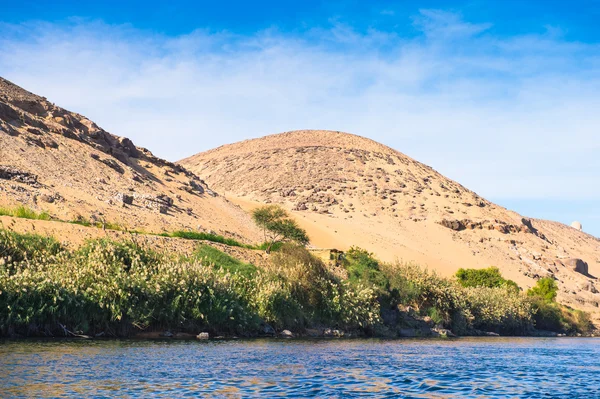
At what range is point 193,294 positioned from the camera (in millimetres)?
33906

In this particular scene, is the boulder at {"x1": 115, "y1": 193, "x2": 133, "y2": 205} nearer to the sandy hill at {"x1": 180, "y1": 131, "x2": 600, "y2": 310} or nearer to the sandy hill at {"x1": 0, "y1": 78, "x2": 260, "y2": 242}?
the sandy hill at {"x1": 0, "y1": 78, "x2": 260, "y2": 242}

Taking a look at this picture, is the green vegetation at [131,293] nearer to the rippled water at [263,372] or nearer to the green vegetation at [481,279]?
the rippled water at [263,372]

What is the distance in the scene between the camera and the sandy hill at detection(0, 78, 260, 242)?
5312 cm

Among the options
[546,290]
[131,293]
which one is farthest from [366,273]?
[546,290]

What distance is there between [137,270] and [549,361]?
1976 cm

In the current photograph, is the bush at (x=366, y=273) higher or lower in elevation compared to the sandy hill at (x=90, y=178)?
lower

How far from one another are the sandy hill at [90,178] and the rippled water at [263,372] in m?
26.1

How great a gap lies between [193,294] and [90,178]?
32692 millimetres

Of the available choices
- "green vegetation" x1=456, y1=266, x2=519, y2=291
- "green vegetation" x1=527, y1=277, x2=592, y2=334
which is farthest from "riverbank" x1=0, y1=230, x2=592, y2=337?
"green vegetation" x1=456, y1=266, x2=519, y2=291

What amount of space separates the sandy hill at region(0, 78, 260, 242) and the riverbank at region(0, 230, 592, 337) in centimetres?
1235

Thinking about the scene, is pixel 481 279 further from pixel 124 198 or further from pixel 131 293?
pixel 131 293

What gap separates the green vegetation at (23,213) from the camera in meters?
43.5

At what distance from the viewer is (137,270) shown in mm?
33156

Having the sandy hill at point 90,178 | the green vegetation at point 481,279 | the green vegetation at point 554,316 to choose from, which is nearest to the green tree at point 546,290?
the green vegetation at point 554,316
